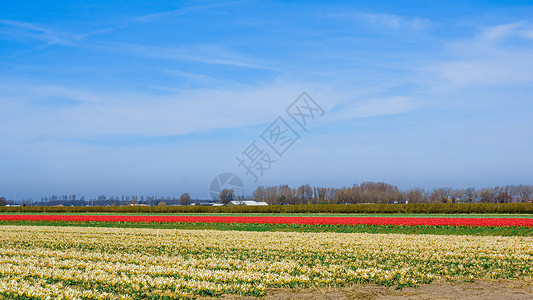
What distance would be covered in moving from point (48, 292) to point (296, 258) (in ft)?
28.1

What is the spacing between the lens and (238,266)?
48.7 ft

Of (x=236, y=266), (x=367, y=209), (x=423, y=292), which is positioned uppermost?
(x=367, y=209)

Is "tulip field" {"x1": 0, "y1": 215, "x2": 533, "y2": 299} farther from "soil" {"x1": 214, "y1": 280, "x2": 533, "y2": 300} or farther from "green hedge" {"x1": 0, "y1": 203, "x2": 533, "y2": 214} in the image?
"green hedge" {"x1": 0, "y1": 203, "x2": 533, "y2": 214}

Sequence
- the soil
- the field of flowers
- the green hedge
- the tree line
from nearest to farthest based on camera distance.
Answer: the soil → the field of flowers → the green hedge → the tree line

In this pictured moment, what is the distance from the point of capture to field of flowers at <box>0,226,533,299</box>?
38.2ft

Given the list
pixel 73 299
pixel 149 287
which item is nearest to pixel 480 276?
pixel 149 287

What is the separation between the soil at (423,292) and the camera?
11094 millimetres

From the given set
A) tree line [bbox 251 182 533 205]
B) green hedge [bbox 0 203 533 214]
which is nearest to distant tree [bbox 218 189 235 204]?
tree line [bbox 251 182 533 205]

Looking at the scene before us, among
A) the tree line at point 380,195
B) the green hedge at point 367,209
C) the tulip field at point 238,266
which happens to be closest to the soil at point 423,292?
the tulip field at point 238,266

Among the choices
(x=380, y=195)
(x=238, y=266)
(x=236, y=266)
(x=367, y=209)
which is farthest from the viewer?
(x=380, y=195)

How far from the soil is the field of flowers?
1.60 ft

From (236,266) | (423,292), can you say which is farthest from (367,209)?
(423,292)

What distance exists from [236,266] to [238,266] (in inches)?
7.5

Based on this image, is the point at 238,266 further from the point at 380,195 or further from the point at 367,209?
the point at 380,195
